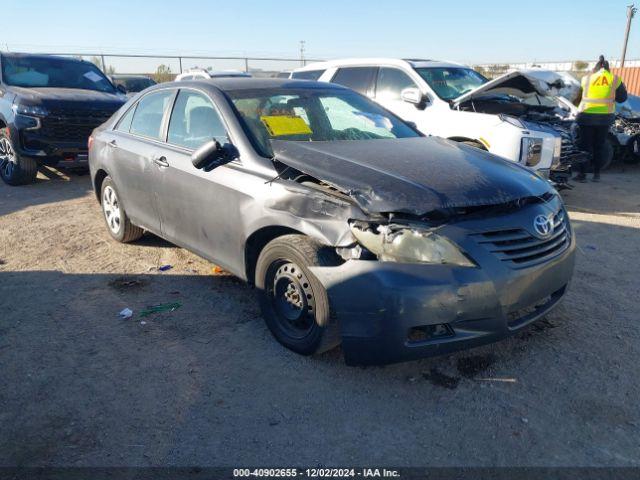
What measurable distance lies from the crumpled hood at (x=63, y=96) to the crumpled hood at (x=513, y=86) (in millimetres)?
5541

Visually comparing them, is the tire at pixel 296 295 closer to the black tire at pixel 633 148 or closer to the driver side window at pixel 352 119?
the driver side window at pixel 352 119

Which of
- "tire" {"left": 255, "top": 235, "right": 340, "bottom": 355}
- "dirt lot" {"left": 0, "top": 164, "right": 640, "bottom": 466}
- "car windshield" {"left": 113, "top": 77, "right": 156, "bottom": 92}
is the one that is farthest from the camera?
"car windshield" {"left": 113, "top": 77, "right": 156, "bottom": 92}

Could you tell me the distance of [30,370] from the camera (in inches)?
128

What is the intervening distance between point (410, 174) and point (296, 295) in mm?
1011

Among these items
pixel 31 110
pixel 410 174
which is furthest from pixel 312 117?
pixel 31 110

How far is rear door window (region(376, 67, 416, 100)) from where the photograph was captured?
313 inches

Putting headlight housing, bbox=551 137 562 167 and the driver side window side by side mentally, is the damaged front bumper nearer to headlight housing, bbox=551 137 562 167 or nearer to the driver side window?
the driver side window

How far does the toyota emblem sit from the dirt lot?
805 mm

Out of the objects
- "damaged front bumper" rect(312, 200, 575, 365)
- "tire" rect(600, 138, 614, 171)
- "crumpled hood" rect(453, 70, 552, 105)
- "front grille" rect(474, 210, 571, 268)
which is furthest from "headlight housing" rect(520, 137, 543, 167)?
"tire" rect(600, 138, 614, 171)

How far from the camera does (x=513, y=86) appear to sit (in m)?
7.52

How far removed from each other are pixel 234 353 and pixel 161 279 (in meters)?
1.55

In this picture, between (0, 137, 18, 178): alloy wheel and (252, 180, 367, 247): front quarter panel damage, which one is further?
(0, 137, 18, 178): alloy wheel

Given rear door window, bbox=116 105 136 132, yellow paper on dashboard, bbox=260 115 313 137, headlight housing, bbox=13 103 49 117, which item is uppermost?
yellow paper on dashboard, bbox=260 115 313 137

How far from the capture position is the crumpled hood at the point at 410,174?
2.91 m
